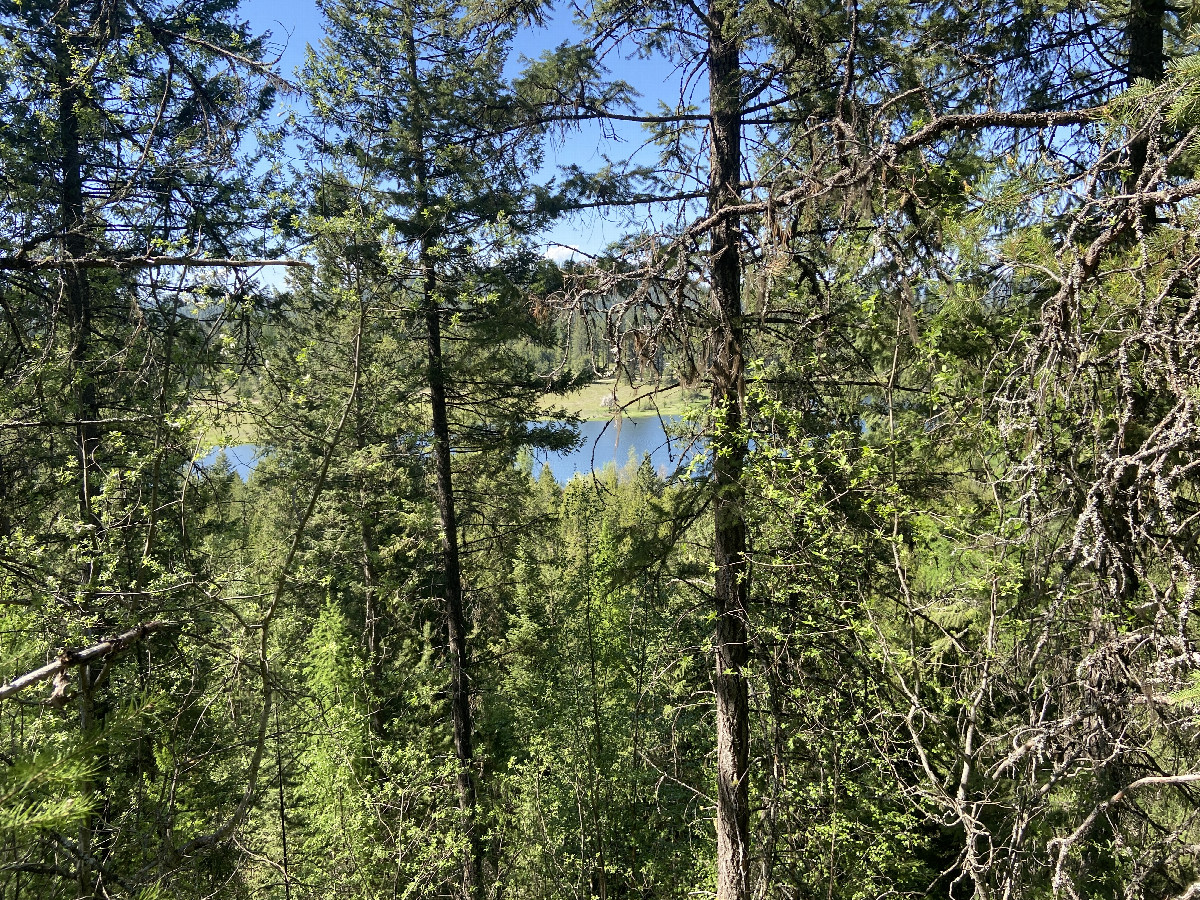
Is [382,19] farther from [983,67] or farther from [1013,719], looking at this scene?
[1013,719]

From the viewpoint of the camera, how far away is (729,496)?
4.76 m

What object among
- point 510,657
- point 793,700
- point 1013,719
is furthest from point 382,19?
point 510,657

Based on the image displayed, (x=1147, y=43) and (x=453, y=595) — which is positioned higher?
(x=1147, y=43)

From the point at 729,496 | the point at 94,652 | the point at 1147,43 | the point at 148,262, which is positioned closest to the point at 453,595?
the point at 729,496

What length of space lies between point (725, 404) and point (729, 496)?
755mm

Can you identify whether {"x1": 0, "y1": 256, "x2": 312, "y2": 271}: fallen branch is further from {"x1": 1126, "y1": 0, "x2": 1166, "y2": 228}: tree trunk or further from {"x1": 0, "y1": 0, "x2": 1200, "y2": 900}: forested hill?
{"x1": 1126, "y1": 0, "x2": 1166, "y2": 228}: tree trunk

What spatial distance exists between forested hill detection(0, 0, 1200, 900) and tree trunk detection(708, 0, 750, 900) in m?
0.04

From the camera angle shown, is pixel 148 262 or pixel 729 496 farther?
pixel 729 496

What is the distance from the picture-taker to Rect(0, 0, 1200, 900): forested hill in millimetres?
2412

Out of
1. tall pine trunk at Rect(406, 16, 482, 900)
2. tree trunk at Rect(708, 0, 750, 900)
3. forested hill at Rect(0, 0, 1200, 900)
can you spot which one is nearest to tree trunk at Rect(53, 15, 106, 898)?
forested hill at Rect(0, 0, 1200, 900)

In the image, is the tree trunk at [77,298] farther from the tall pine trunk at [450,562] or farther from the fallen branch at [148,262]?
the tall pine trunk at [450,562]

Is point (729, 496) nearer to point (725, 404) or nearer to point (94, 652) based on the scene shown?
point (725, 404)

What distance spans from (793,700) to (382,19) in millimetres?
9690

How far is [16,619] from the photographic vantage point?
3.21 metres
